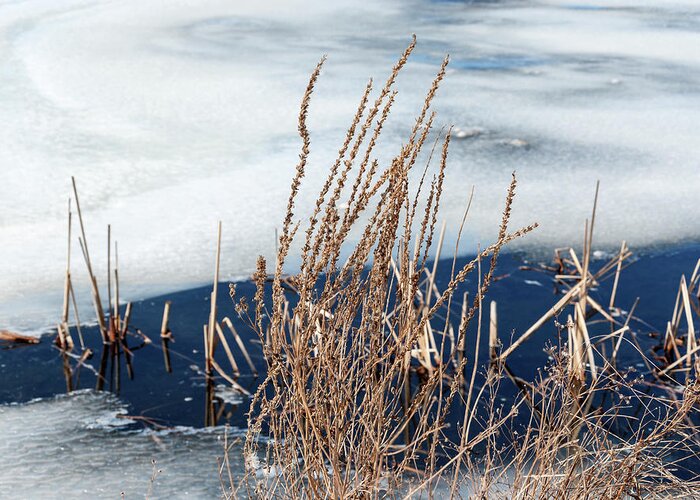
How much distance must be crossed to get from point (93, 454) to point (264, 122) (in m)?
3.34

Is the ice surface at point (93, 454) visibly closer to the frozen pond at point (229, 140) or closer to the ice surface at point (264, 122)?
the frozen pond at point (229, 140)

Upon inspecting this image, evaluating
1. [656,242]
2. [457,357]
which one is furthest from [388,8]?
[457,357]

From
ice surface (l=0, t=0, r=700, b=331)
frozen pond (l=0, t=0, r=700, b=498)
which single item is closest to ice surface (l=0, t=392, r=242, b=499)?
frozen pond (l=0, t=0, r=700, b=498)

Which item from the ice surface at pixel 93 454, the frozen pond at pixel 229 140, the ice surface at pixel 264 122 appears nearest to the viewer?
the ice surface at pixel 93 454

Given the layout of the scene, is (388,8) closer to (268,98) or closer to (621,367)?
(268,98)

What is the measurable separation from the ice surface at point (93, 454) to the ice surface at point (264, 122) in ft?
2.03

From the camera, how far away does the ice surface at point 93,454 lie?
2.23m

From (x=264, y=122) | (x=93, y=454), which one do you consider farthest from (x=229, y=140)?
(x=93, y=454)

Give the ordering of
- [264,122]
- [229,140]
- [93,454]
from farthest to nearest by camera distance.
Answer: [264,122] < [229,140] < [93,454]

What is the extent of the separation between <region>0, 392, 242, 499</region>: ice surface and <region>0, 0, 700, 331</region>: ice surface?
62 centimetres

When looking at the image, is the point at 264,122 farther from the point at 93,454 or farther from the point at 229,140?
the point at 93,454

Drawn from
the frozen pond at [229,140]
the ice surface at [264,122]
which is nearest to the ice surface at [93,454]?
the frozen pond at [229,140]

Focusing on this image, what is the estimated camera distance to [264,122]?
17.8 feet

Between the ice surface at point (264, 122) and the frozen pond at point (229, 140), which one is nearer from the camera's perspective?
the frozen pond at point (229, 140)
